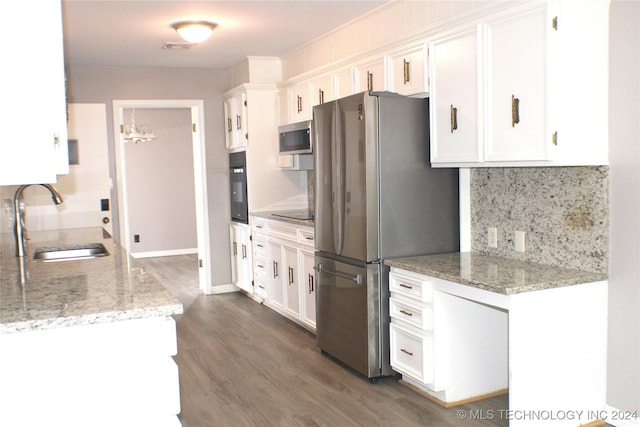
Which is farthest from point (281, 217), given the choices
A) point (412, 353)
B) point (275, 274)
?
point (412, 353)

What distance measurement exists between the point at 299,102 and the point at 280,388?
2653 mm

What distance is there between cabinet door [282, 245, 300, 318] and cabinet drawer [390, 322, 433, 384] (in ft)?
4.82

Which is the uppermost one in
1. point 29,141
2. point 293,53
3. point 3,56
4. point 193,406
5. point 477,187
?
point 293,53

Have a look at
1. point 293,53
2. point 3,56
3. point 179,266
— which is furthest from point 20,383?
point 179,266

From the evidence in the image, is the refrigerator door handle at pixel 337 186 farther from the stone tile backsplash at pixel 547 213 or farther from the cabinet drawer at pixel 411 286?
the stone tile backsplash at pixel 547 213

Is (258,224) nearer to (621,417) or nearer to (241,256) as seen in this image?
(241,256)

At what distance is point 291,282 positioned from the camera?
16.3ft

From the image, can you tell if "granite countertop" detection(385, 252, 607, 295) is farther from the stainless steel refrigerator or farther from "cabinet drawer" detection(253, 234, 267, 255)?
"cabinet drawer" detection(253, 234, 267, 255)

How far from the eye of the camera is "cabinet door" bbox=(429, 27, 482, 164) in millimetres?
3096

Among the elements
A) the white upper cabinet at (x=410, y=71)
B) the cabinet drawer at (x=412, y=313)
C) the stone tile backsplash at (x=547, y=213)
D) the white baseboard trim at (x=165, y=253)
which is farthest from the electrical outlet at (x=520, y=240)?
the white baseboard trim at (x=165, y=253)

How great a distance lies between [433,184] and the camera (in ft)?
11.9

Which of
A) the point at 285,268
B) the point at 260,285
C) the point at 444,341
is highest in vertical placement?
the point at 285,268

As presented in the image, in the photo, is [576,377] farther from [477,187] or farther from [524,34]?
[524,34]

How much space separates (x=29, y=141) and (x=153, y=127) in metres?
7.55
